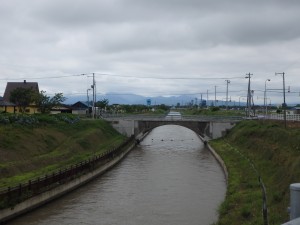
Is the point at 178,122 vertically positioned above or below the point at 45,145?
above

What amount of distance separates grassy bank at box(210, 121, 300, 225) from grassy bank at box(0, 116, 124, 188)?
16177 millimetres

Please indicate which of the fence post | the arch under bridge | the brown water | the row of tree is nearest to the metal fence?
the brown water

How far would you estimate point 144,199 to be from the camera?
99.3 feet

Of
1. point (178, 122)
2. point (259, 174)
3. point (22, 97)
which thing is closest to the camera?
point (259, 174)

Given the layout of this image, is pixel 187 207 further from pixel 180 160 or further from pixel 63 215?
pixel 180 160

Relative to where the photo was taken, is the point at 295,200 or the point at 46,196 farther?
the point at 46,196

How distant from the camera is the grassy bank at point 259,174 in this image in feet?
68.4

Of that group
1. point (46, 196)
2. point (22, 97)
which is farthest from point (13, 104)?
point (46, 196)

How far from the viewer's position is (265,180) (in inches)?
1184

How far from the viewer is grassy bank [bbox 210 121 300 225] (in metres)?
20.8

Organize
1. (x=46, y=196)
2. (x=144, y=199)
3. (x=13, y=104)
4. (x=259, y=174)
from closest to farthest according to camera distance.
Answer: (x=46, y=196) → (x=144, y=199) → (x=259, y=174) → (x=13, y=104)

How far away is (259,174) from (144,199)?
29.7 ft

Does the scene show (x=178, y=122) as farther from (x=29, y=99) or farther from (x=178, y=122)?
(x=29, y=99)

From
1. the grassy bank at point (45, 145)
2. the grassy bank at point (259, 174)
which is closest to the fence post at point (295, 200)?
the grassy bank at point (259, 174)
